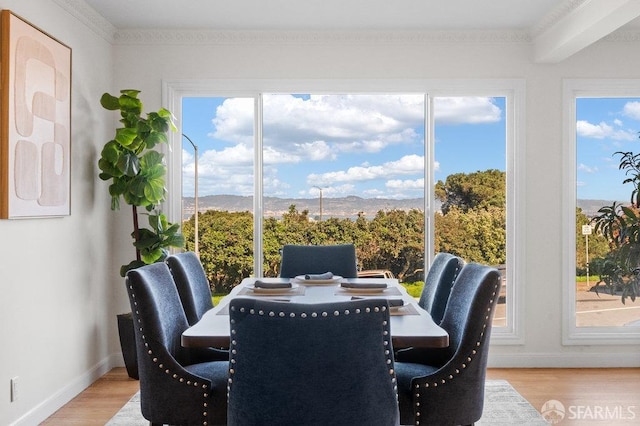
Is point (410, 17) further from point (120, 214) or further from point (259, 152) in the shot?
point (120, 214)

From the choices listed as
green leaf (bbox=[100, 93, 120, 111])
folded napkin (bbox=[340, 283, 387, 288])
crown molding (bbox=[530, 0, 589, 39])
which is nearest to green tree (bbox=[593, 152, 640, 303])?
crown molding (bbox=[530, 0, 589, 39])

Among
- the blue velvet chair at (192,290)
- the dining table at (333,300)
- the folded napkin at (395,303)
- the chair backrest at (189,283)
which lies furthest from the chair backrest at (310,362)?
the chair backrest at (189,283)

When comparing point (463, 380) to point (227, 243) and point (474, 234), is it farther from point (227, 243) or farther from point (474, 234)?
point (227, 243)

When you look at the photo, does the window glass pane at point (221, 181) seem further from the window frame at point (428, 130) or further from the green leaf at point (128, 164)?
the green leaf at point (128, 164)

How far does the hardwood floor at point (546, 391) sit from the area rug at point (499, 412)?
0.25 feet

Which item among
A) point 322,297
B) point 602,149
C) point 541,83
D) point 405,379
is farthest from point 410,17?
point 405,379

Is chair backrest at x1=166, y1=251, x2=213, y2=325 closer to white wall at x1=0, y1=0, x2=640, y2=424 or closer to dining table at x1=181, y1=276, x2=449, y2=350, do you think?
dining table at x1=181, y1=276, x2=449, y2=350

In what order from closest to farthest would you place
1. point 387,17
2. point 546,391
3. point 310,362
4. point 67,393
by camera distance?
point 310,362 → point 67,393 → point 546,391 → point 387,17

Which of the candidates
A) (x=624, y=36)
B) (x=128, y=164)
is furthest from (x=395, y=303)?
(x=624, y=36)

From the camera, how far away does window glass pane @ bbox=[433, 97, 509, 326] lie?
5016 mm

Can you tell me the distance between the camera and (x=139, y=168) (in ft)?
14.3

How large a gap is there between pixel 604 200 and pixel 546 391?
1795 mm

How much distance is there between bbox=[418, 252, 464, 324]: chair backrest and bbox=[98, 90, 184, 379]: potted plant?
2032 millimetres

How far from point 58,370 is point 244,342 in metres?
2.55
